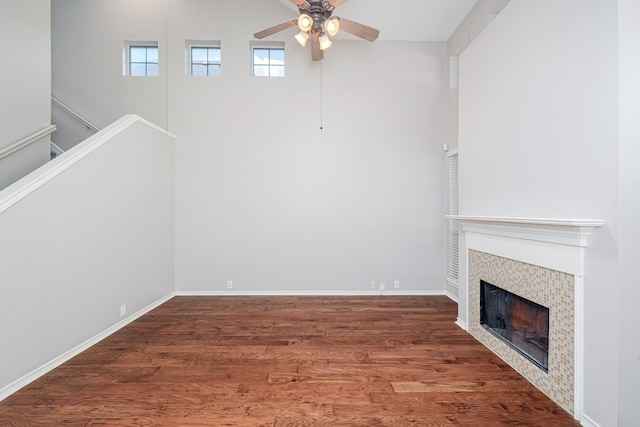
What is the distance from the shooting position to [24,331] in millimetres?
2291

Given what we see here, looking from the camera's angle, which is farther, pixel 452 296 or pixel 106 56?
pixel 106 56

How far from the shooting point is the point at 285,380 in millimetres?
2367

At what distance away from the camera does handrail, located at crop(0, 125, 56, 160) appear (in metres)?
3.36

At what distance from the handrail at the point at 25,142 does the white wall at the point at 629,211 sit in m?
5.39

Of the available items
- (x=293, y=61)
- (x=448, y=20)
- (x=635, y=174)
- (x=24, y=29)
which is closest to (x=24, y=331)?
(x=24, y=29)

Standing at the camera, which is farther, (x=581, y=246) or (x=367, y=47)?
(x=367, y=47)

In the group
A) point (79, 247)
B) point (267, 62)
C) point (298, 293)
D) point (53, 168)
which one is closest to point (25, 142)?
point (53, 168)

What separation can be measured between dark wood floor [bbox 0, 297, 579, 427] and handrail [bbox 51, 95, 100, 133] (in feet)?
10.6

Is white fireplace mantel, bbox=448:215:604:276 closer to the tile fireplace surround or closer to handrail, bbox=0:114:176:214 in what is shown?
the tile fireplace surround

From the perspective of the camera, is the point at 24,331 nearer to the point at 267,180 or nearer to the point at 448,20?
the point at 267,180

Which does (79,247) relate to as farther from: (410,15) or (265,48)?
(410,15)

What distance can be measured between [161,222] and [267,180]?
1641 millimetres

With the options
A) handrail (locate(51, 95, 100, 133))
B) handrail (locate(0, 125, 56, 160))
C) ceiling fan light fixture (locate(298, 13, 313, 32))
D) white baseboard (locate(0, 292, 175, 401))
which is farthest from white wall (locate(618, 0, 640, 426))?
handrail (locate(51, 95, 100, 133))

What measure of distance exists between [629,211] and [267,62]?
15.6 feet
